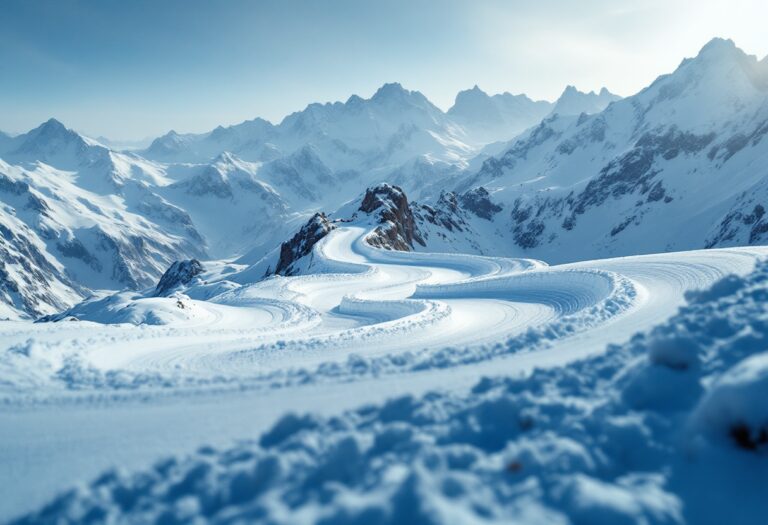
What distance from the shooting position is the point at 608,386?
581 centimetres

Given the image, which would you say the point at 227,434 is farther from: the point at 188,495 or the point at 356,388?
the point at 356,388

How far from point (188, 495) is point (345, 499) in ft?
5.77

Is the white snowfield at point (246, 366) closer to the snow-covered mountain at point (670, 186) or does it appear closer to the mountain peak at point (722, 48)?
the snow-covered mountain at point (670, 186)

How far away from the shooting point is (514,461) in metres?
4.48

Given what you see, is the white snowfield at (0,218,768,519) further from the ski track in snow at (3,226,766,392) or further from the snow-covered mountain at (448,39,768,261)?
the snow-covered mountain at (448,39,768,261)

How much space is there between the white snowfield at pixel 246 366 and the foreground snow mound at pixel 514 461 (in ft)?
2.24

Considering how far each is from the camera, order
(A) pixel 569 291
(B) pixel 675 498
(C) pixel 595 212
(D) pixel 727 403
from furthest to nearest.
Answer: (C) pixel 595 212 < (A) pixel 569 291 < (D) pixel 727 403 < (B) pixel 675 498

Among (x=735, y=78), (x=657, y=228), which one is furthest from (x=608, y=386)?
(x=735, y=78)

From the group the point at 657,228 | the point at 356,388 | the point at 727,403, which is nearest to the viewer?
the point at 727,403

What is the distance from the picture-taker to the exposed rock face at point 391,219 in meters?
73.1

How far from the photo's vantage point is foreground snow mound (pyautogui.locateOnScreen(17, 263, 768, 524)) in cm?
391

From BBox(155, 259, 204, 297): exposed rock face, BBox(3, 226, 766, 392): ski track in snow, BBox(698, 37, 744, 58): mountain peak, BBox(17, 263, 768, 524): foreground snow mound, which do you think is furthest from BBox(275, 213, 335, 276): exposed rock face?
BBox(698, 37, 744, 58): mountain peak

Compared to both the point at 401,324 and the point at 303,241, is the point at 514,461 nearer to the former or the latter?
the point at 401,324

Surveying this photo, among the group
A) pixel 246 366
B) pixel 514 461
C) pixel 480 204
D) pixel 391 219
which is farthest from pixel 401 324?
pixel 480 204
